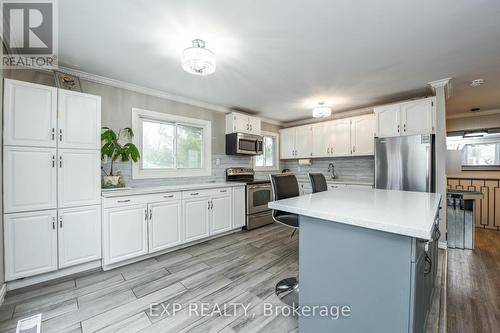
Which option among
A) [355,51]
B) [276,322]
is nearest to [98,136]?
[276,322]

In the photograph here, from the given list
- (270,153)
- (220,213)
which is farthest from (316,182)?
(270,153)

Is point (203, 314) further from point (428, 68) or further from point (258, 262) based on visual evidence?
point (428, 68)

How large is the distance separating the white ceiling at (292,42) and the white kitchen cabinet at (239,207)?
1739 mm

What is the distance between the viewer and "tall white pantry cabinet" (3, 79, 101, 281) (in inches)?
75.7

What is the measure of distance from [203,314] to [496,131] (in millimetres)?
6052

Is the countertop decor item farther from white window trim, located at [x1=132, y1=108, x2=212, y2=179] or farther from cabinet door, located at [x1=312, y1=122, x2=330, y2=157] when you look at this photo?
cabinet door, located at [x1=312, y1=122, x2=330, y2=157]

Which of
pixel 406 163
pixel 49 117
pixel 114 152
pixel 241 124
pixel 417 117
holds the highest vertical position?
pixel 241 124

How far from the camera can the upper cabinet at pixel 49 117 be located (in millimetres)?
1929

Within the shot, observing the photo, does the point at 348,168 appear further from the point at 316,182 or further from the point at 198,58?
the point at 198,58

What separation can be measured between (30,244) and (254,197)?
297 centimetres

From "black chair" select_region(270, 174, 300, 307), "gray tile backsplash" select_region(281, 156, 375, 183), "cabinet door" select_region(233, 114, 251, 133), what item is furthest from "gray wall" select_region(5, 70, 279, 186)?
"gray tile backsplash" select_region(281, 156, 375, 183)

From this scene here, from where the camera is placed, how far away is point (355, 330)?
116 cm

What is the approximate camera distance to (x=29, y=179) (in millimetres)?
2000

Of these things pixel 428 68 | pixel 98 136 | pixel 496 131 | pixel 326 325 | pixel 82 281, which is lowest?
pixel 82 281
